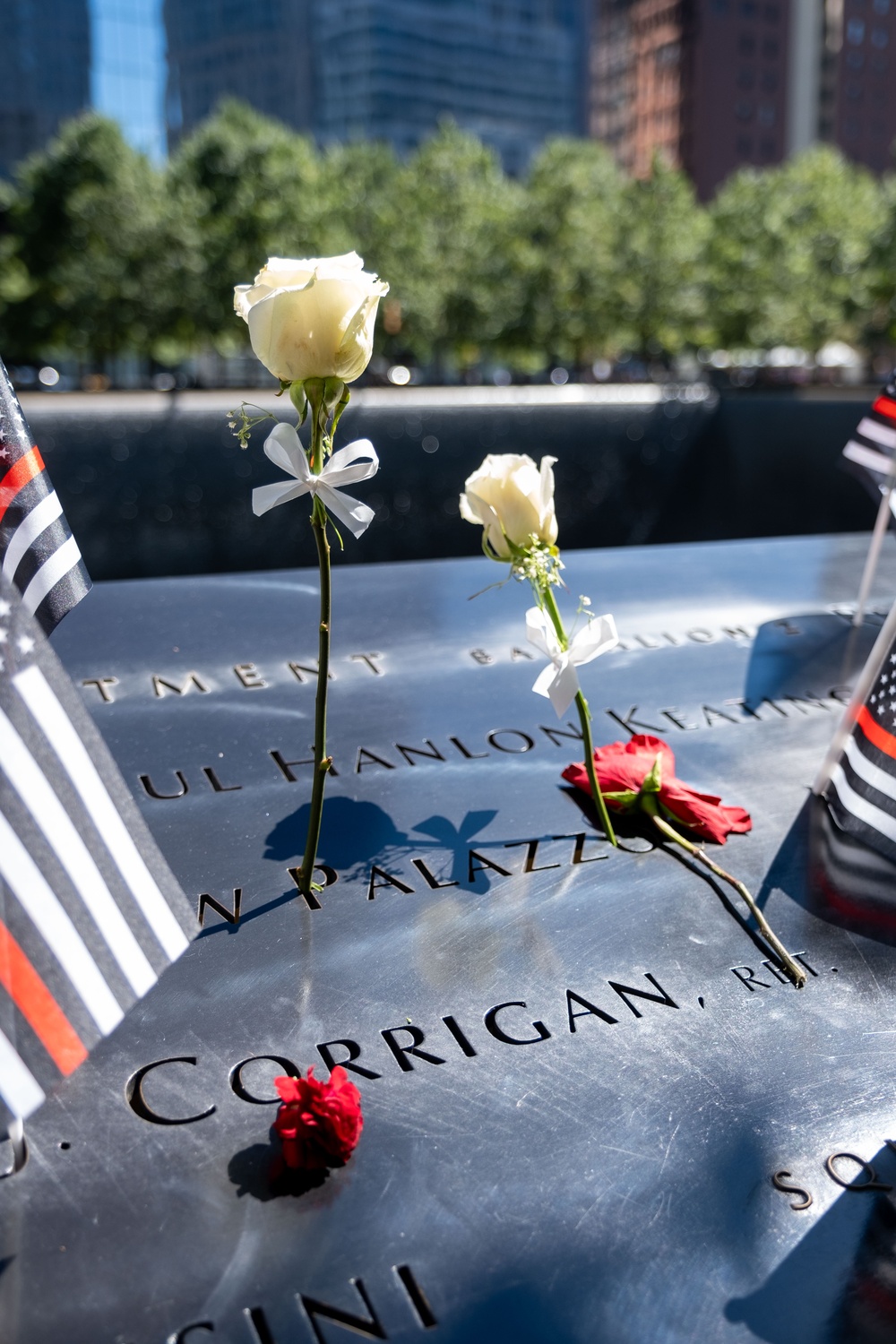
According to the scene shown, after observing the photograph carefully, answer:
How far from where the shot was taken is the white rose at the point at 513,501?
7.44 feet

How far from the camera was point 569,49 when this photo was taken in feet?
322

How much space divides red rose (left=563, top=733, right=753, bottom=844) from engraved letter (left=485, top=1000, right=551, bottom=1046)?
78cm

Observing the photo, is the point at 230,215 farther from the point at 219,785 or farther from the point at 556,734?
the point at 219,785

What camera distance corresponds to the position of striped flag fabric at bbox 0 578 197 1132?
154cm

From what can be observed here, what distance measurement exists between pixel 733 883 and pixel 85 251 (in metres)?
33.0

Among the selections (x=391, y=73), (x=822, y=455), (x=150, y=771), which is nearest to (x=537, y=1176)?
(x=150, y=771)

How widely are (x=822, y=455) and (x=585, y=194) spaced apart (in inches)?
1086

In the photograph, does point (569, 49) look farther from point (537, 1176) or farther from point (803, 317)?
point (537, 1176)

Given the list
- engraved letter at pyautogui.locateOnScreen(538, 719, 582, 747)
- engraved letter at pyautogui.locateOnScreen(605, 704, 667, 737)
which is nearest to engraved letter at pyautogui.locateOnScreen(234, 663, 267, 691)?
engraved letter at pyautogui.locateOnScreen(538, 719, 582, 747)

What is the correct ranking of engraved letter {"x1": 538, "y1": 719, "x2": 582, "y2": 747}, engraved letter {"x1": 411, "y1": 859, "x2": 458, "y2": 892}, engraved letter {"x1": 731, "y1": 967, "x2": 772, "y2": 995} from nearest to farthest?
1. engraved letter {"x1": 731, "y1": 967, "x2": 772, "y2": 995}
2. engraved letter {"x1": 411, "y1": 859, "x2": 458, "y2": 892}
3. engraved letter {"x1": 538, "y1": 719, "x2": 582, "y2": 747}

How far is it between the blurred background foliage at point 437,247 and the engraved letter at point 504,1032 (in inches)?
1170

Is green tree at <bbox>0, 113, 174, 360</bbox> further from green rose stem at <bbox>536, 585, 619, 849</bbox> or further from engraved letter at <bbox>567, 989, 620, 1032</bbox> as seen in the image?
engraved letter at <bbox>567, 989, 620, 1032</bbox>

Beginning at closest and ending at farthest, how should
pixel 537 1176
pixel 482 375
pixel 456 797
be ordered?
1. pixel 537 1176
2. pixel 456 797
3. pixel 482 375

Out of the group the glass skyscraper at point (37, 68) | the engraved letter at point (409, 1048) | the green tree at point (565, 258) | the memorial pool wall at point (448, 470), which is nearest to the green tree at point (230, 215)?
the green tree at point (565, 258)
